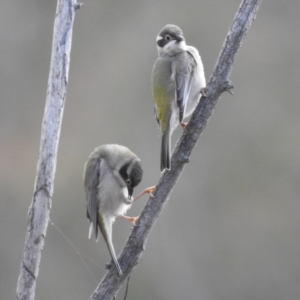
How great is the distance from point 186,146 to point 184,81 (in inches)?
20.2

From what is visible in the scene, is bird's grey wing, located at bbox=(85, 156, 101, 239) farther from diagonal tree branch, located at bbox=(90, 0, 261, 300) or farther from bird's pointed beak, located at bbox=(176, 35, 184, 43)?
bird's pointed beak, located at bbox=(176, 35, 184, 43)

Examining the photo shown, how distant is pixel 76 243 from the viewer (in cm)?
767

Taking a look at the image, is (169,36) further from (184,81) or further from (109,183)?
(109,183)

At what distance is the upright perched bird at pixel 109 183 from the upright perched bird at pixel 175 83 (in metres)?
0.25

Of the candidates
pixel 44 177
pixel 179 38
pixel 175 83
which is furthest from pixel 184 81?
pixel 44 177

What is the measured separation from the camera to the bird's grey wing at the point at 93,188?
324cm

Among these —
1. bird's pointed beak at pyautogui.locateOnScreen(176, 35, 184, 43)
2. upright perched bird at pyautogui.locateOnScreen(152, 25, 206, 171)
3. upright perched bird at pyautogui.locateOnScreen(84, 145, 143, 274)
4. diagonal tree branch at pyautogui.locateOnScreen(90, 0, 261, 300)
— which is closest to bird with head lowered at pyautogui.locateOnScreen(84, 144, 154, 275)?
upright perched bird at pyautogui.locateOnScreen(84, 145, 143, 274)

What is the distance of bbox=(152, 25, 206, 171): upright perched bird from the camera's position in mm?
3129

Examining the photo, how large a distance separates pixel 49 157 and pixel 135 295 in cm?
549

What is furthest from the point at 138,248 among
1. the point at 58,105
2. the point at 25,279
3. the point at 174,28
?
the point at 174,28

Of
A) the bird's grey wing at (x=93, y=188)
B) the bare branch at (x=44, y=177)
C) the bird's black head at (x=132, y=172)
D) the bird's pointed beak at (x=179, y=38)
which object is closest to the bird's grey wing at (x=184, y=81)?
the bird's pointed beak at (x=179, y=38)

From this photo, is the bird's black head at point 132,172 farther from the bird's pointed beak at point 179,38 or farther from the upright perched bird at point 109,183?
the bird's pointed beak at point 179,38

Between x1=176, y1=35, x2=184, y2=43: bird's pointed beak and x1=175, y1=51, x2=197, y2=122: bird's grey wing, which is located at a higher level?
x1=176, y1=35, x2=184, y2=43: bird's pointed beak

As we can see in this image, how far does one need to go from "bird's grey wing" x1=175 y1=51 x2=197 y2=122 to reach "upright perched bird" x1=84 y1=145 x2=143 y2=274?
380 millimetres
